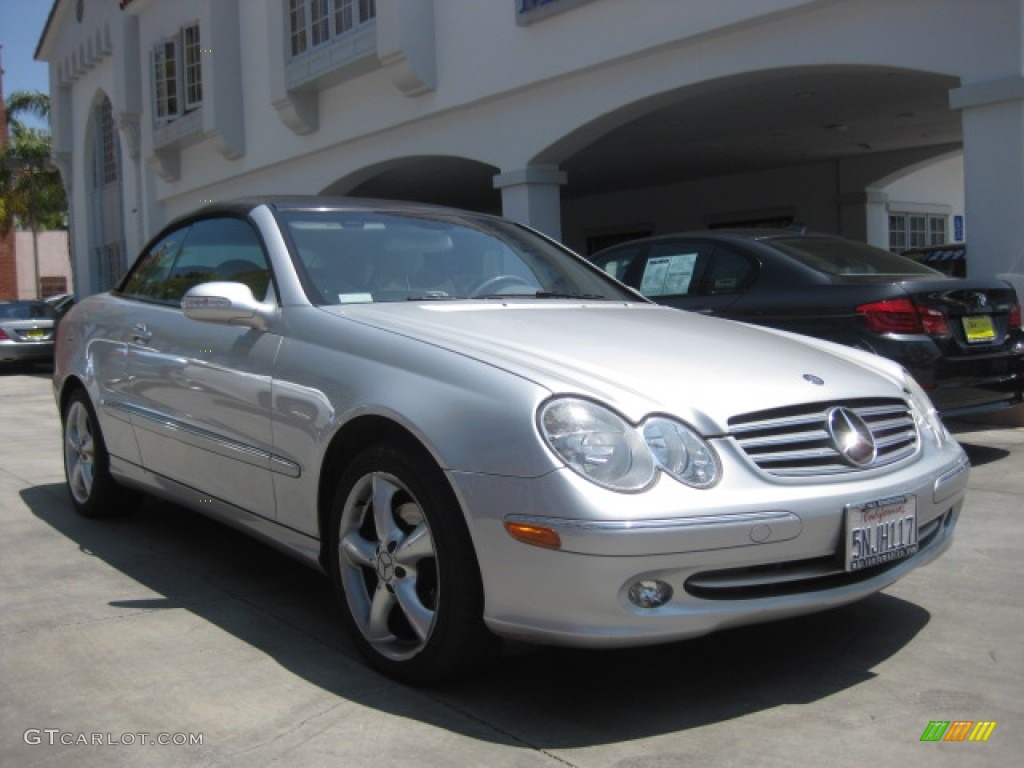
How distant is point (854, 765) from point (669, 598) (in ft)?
2.00

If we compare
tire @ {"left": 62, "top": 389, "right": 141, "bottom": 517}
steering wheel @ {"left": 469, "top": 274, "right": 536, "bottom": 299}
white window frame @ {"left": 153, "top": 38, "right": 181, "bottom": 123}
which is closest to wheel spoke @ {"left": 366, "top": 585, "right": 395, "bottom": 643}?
steering wheel @ {"left": 469, "top": 274, "right": 536, "bottom": 299}

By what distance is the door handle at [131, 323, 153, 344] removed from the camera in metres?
4.93

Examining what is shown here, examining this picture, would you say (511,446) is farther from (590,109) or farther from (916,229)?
(916,229)

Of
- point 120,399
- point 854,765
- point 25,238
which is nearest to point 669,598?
point 854,765

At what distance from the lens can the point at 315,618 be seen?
407cm

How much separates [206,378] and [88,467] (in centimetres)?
174

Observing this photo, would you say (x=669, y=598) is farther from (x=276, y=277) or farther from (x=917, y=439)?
(x=276, y=277)

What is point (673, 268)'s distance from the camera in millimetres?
7781

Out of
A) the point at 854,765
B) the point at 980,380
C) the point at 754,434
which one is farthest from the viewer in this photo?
the point at 980,380

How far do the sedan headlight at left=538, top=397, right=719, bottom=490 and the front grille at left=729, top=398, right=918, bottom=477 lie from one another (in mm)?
152

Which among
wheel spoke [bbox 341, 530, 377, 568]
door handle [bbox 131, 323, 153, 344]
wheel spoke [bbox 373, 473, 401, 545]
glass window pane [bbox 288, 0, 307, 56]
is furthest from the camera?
glass window pane [bbox 288, 0, 307, 56]

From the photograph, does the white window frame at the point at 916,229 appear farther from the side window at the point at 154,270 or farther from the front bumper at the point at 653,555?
the front bumper at the point at 653,555

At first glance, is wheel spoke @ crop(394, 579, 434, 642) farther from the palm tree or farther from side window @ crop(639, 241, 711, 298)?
the palm tree

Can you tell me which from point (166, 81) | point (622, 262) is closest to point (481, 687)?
point (622, 262)
